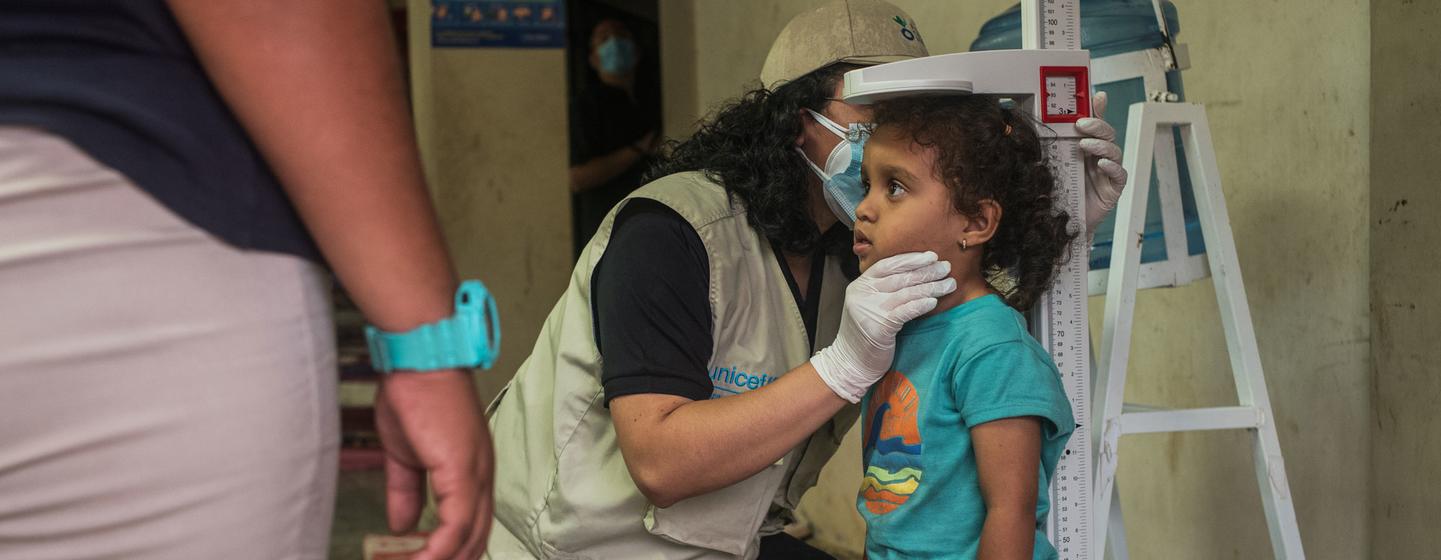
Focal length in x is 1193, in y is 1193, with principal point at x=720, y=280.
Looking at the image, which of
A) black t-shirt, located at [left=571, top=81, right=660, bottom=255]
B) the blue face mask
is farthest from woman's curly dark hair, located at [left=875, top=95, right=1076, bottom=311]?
the blue face mask

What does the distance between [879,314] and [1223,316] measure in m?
0.88

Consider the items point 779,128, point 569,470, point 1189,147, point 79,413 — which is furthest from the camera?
point 1189,147

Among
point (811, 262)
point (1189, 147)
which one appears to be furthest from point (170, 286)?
point (1189, 147)

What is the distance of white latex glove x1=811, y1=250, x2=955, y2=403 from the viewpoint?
4.98 ft

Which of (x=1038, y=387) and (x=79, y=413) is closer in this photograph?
A: (x=79, y=413)

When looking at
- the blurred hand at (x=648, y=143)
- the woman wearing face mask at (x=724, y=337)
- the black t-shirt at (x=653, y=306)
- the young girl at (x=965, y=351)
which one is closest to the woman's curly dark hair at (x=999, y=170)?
the young girl at (x=965, y=351)

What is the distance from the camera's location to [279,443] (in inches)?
28.9

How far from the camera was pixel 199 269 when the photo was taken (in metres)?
0.71

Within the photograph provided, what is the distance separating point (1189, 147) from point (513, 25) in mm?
3488

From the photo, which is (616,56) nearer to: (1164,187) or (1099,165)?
(1164,187)

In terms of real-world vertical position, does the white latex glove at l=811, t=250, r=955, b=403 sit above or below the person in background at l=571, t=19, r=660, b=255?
below

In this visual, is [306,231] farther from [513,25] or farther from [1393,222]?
[513,25]

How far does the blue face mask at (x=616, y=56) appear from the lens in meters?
5.70

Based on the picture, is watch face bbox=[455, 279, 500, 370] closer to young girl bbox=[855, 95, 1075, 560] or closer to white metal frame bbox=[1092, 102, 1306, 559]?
young girl bbox=[855, 95, 1075, 560]
